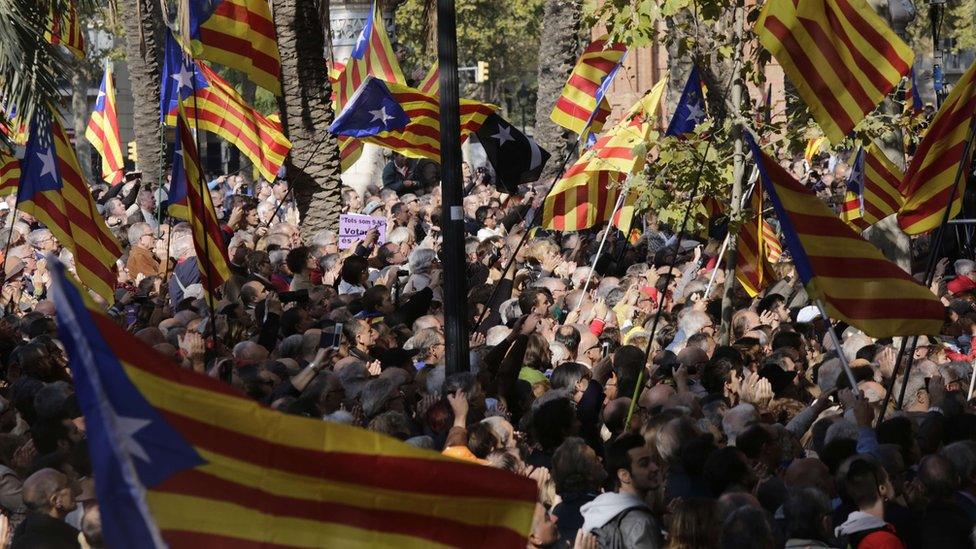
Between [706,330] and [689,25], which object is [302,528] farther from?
[689,25]

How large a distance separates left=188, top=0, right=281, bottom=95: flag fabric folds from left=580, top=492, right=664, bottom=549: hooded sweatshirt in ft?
27.2

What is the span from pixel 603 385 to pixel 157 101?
706 inches

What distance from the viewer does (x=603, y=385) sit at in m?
10.3

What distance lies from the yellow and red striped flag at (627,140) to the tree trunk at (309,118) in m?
5.34

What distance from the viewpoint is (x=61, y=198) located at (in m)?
12.0

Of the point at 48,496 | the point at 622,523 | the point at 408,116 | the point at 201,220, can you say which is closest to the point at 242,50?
the point at 408,116

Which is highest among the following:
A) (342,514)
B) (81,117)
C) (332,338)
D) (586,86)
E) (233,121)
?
(586,86)

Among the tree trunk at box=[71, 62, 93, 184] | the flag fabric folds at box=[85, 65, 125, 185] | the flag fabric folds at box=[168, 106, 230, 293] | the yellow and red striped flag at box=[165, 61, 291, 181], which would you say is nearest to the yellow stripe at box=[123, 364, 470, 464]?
the flag fabric folds at box=[168, 106, 230, 293]

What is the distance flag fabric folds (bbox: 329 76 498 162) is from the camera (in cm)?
1578

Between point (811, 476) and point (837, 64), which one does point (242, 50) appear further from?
point (811, 476)

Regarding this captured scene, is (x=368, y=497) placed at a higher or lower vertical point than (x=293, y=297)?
higher

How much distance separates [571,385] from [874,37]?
9.29ft

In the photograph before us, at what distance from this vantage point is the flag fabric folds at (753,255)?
1279 cm

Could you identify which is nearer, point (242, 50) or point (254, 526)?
point (254, 526)
